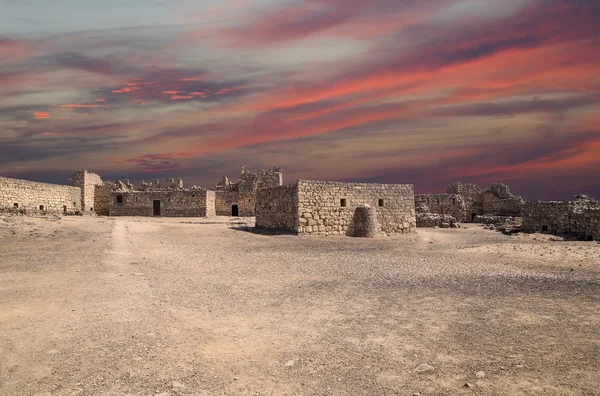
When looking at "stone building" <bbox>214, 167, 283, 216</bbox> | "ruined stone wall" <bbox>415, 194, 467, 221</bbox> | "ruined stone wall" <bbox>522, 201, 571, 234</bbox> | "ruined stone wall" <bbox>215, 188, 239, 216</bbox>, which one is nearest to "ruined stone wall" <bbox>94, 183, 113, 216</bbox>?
"ruined stone wall" <bbox>215, 188, 239, 216</bbox>

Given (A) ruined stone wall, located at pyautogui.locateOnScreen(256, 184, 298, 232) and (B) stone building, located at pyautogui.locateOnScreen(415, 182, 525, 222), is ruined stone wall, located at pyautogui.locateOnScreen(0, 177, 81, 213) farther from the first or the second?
(B) stone building, located at pyautogui.locateOnScreen(415, 182, 525, 222)

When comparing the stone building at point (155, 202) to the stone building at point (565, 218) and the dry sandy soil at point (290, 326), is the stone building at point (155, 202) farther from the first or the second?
the stone building at point (565, 218)

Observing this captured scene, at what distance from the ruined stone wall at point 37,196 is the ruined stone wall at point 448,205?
30.7 metres

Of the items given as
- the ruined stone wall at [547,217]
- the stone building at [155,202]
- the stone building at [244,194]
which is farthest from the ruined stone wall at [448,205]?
the stone building at [155,202]

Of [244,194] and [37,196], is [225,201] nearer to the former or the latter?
[244,194]

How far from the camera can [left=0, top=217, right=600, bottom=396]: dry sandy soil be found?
4453mm

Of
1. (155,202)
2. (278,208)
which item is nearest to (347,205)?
(278,208)

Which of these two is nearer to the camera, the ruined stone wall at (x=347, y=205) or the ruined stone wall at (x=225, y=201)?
the ruined stone wall at (x=347, y=205)

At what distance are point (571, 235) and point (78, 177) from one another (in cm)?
3792

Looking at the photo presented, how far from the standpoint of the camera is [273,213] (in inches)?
870

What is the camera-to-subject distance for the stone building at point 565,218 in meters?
21.7

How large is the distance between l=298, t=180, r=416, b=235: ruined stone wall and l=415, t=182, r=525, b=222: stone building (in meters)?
16.7

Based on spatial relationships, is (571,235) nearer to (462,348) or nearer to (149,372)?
(462,348)

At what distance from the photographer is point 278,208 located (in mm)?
21750
